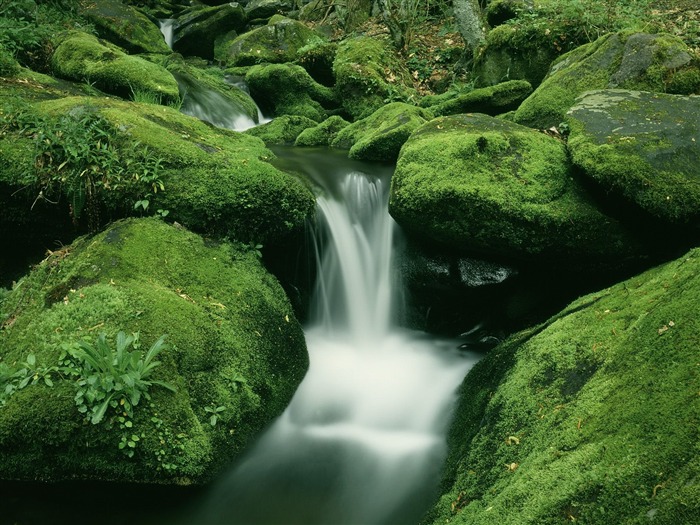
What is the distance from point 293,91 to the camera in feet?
37.8

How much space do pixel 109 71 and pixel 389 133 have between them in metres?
4.55

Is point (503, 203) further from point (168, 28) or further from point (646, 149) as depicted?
point (168, 28)

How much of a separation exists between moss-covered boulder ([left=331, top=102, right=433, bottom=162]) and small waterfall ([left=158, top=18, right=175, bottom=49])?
1083 cm

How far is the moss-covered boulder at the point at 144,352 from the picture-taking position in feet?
10.2

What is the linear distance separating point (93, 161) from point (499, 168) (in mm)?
3757

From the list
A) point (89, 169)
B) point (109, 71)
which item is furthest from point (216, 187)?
point (109, 71)

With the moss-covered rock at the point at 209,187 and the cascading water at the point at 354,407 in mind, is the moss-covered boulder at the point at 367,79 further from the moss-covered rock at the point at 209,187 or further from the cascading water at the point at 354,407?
the moss-covered rock at the point at 209,187

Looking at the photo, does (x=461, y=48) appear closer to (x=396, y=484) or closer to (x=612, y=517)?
(x=396, y=484)

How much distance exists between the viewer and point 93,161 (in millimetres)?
4637

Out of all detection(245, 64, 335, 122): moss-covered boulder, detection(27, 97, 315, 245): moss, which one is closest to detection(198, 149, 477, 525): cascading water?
detection(27, 97, 315, 245): moss

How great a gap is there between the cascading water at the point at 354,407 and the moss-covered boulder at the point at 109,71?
11.8 feet

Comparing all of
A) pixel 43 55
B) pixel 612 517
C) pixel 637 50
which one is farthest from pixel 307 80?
pixel 612 517

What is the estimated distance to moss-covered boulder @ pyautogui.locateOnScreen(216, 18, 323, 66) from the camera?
575 inches

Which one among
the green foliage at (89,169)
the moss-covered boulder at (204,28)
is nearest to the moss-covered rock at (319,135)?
the green foliage at (89,169)
